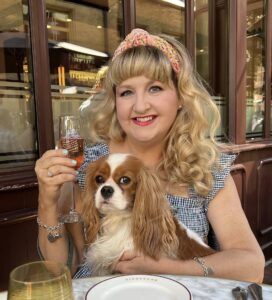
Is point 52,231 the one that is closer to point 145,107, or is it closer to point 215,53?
point 145,107

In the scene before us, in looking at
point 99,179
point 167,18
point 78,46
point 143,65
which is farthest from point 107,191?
point 167,18

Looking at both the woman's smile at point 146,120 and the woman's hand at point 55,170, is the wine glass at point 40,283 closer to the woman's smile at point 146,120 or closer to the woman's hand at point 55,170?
the woman's hand at point 55,170

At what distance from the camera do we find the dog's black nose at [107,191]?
60.9 inches

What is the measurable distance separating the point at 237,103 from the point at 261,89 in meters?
0.71

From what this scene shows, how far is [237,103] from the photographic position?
3.88m

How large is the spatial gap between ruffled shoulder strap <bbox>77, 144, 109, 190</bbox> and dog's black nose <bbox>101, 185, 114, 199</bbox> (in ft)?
0.72

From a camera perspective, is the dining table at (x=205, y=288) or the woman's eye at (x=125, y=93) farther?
the woman's eye at (x=125, y=93)

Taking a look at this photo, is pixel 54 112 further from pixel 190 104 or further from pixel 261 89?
pixel 261 89

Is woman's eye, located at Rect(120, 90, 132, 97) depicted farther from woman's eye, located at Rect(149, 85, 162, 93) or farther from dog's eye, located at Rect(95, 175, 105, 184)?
dog's eye, located at Rect(95, 175, 105, 184)

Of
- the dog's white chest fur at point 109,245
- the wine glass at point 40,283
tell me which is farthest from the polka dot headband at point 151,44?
the wine glass at point 40,283

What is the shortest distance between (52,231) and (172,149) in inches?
25.7

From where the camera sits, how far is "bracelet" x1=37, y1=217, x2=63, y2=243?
4.74 feet

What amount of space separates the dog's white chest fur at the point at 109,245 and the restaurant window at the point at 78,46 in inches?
39.4

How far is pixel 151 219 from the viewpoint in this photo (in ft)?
5.15
